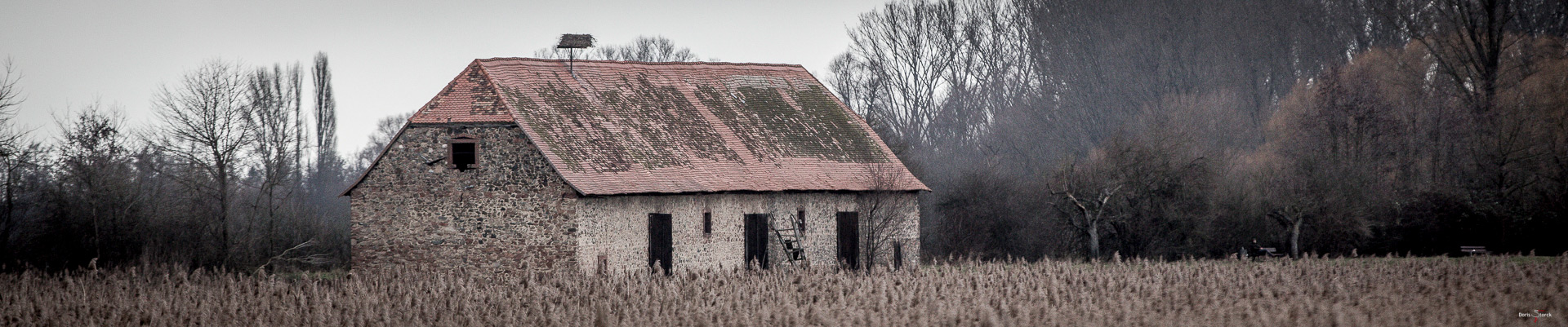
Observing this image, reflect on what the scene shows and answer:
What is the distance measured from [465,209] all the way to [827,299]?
35.1 feet

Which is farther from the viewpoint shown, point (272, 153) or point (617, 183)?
point (272, 153)

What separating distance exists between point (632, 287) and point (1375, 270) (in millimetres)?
13564

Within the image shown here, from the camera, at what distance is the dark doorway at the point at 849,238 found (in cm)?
3259

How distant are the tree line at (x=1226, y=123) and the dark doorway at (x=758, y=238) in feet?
19.0

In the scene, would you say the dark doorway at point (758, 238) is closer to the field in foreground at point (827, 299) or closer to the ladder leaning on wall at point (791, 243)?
the ladder leaning on wall at point (791, 243)

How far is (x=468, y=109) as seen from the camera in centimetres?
2917

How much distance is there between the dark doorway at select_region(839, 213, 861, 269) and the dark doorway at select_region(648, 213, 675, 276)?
490 cm

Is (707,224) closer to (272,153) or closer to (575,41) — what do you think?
(575,41)

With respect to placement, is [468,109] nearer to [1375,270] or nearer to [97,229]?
[97,229]

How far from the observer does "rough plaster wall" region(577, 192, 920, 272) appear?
27.9 metres

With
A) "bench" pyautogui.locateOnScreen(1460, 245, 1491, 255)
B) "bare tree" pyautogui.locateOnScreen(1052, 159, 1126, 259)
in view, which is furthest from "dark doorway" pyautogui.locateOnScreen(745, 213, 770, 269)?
"bench" pyautogui.locateOnScreen(1460, 245, 1491, 255)

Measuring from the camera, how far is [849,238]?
32.8m

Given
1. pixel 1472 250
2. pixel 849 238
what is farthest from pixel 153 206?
pixel 1472 250

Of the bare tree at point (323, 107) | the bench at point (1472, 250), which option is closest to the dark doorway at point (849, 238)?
the bench at point (1472, 250)
